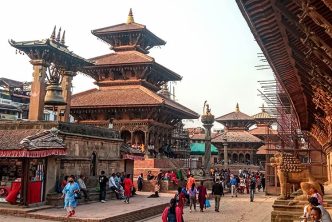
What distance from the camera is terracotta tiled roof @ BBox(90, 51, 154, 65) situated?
3631cm

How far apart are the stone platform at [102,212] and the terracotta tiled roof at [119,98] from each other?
15.4 m

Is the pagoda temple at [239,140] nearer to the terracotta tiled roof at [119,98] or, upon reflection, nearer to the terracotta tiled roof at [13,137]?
the terracotta tiled roof at [119,98]

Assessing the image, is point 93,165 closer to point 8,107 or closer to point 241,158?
point 8,107

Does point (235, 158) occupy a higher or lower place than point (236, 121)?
lower

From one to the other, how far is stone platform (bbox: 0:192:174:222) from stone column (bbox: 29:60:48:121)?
6956 mm

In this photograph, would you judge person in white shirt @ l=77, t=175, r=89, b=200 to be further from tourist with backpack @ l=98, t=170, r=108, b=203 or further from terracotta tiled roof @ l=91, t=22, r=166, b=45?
terracotta tiled roof @ l=91, t=22, r=166, b=45

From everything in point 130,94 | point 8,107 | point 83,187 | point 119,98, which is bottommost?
point 83,187

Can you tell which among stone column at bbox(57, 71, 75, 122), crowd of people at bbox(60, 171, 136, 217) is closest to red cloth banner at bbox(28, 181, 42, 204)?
crowd of people at bbox(60, 171, 136, 217)

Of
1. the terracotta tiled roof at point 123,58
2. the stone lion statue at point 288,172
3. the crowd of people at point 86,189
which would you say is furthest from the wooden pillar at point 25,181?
the terracotta tiled roof at point 123,58

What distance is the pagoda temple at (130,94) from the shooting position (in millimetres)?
34031

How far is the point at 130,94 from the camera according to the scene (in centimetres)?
3538

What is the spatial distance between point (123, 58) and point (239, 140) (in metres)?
28.3

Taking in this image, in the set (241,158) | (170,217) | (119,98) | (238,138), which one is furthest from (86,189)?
(241,158)

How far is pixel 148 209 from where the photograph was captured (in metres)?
17.1
